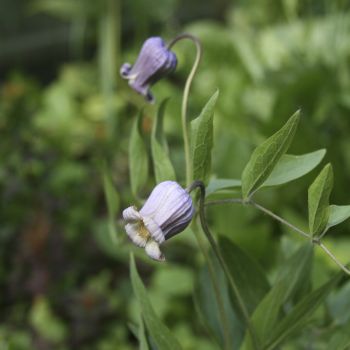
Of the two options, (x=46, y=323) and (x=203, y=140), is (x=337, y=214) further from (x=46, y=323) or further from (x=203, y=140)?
(x=46, y=323)

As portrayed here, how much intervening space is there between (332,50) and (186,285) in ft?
3.24

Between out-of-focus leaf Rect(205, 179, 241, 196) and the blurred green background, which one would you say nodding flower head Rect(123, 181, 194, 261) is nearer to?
out-of-focus leaf Rect(205, 179, 241, 196)

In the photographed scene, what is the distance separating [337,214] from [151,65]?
35 cm

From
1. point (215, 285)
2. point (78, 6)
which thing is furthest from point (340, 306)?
point (78, 6)

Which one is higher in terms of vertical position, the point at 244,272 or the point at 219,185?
the point at 219,185

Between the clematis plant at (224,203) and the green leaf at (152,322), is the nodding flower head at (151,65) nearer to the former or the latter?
the clematis plant at (224,203)

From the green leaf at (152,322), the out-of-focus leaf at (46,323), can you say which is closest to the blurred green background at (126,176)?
the out-of-focus leaf at (46,323)

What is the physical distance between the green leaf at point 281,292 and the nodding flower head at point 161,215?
0.77ft

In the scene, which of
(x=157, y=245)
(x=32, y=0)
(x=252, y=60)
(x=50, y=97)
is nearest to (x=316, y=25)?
(x=252, y=60)

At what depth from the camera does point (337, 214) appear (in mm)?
794

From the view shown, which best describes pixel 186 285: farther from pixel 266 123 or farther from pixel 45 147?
pixel 45 147

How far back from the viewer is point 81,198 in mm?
2115

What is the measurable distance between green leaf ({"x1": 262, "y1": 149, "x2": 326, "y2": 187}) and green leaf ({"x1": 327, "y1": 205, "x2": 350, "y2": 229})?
2.5 inches

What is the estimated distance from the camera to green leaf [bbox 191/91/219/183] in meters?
0.81
